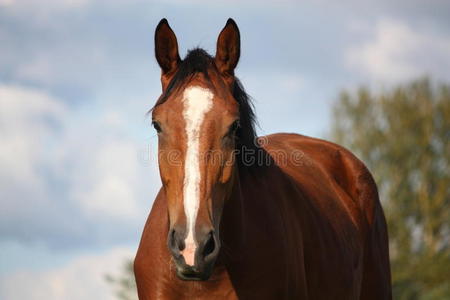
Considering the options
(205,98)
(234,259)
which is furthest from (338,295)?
(205,98)

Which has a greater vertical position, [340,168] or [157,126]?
[157,126]

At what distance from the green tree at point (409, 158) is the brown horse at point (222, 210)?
2438cm

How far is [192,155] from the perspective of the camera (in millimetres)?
4473

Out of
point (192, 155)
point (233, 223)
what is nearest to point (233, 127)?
point (192, 155)

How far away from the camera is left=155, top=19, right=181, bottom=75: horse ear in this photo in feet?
16.7

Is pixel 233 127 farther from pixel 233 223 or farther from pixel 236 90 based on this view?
pixel 233 223

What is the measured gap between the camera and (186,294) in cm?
491

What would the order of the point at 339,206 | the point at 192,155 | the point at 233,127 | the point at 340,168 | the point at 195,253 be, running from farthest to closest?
1. the point at 340,168
2. the point at 339,206
3. the point at 233,127
4. the point at 192,155
5. the point at 195,253

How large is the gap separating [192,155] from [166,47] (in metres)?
1.01

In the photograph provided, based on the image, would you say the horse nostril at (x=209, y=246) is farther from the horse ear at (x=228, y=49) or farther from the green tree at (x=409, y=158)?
the green tree at (x=409, y=158)

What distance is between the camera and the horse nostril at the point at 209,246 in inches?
167

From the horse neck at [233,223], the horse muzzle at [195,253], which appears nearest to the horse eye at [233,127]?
the horse neck at [233,223]

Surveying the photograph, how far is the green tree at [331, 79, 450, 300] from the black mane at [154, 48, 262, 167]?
84.1ft

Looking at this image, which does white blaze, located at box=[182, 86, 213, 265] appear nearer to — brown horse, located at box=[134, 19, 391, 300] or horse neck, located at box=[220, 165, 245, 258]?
brown horse, located at box=[134, 19, 391, 300]
